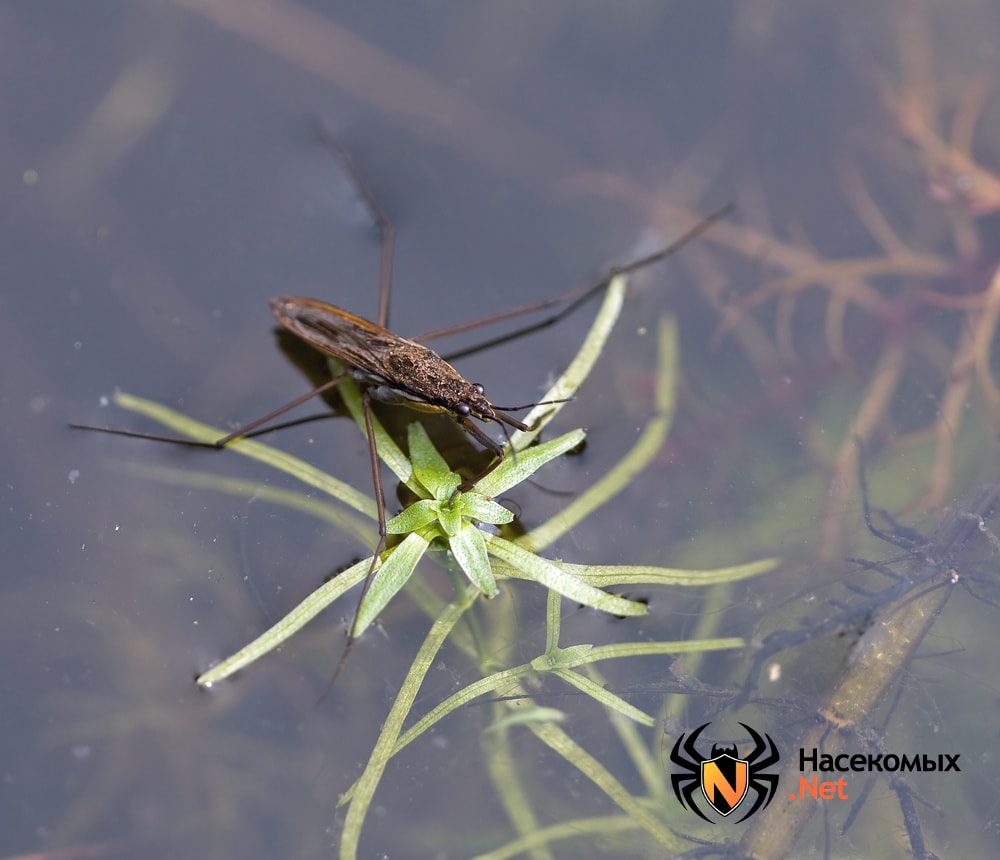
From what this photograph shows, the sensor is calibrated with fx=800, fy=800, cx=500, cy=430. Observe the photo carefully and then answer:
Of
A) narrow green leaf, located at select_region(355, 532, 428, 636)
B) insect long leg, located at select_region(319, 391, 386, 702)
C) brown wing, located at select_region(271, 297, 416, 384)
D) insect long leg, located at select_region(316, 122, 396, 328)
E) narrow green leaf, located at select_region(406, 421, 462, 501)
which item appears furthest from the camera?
insect long leg, located at select_region(316, 122, 396, 328)

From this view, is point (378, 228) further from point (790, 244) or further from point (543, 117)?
point (790, 244)

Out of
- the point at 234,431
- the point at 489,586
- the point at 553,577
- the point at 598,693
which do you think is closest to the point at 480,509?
the point at 489,586

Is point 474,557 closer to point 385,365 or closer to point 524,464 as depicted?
point 524,464

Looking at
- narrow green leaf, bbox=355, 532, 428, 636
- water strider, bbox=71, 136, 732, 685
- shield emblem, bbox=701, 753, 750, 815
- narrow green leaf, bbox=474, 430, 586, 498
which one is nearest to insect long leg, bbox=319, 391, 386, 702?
water strider, bbox=71, 136, 732, 685

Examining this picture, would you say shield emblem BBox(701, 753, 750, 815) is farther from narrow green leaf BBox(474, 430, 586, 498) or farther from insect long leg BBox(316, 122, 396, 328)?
insect long leg BBox(316, 122, 396, 328)

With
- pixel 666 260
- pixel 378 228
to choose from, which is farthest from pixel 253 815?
pixel 666 260

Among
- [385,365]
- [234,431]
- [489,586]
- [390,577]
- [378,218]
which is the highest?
[378,218]
